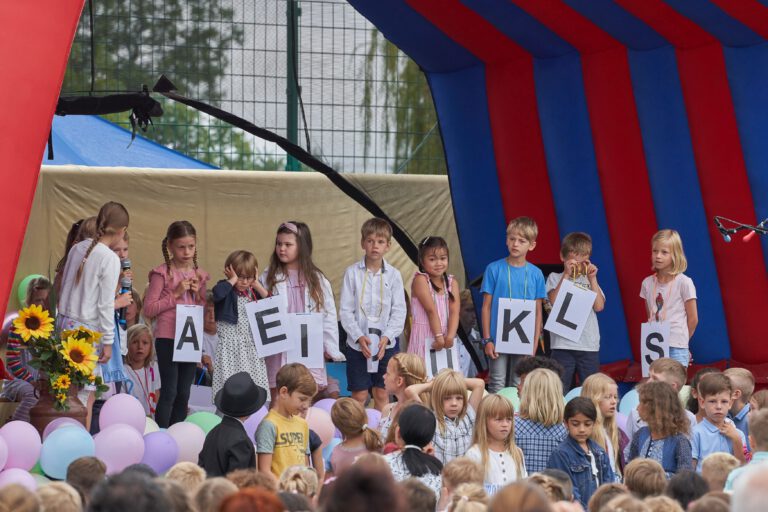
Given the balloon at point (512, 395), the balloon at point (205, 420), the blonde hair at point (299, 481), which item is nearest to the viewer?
the blonde hair at point (299, 481)

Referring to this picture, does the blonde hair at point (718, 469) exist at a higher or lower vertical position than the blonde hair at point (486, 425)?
lower

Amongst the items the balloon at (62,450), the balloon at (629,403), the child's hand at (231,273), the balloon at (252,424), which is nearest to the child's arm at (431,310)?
the child's hand at (231,273)

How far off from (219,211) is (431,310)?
3.96 metres

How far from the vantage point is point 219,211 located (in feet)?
39.9

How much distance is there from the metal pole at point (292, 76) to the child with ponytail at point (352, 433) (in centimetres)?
391

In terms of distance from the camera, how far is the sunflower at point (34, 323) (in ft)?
23.2

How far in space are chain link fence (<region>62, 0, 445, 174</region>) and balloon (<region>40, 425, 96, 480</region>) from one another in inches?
128

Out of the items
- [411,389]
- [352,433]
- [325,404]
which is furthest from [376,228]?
[352,433]

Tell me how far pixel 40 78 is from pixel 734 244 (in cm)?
488

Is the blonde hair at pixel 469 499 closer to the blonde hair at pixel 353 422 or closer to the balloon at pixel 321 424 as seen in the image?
the blonde hair at pixel 353 422

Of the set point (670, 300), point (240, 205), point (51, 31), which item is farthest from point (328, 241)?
point (51, 31)

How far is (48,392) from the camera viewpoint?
7074 mm

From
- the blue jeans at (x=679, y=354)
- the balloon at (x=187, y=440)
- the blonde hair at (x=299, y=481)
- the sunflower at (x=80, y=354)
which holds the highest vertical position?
the blue jeans at (x=679, y=354)

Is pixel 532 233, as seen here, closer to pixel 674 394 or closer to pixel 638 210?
pixel 638 210
